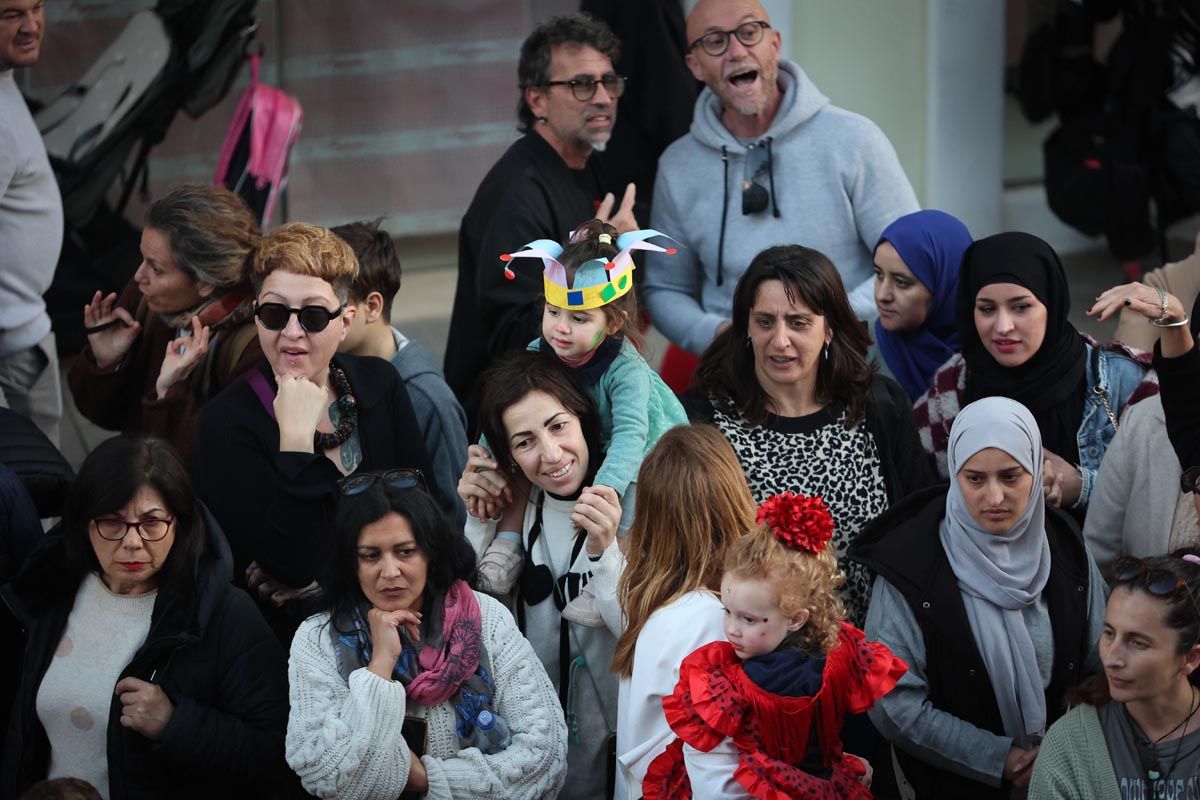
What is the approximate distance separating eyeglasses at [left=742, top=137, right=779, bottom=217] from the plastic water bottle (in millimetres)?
2067

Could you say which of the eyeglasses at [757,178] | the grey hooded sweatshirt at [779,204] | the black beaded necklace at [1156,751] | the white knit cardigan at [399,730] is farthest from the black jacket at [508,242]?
the black beaded necklace at [1156,751]

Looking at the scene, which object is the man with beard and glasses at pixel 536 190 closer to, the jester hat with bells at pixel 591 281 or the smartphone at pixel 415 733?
the jester hat with bells at pixel 591 281

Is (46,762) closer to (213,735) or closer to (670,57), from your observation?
(213,735)

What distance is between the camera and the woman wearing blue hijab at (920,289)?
4.57 m

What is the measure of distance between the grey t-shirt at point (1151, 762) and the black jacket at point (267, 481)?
1.52 meters

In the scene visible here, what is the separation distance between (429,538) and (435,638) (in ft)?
0.69

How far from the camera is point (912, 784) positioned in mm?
3865

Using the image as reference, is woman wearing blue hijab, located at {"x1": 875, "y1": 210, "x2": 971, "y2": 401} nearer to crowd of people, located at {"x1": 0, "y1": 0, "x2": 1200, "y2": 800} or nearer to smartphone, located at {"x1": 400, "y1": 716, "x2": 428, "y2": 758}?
crowd of people, located at {"x1": 0, "y1": 0, "x2": 1200, "y2": 800}

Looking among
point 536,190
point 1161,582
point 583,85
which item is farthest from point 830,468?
point 583,85

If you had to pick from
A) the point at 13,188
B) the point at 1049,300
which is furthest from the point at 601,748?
the point at 13,188

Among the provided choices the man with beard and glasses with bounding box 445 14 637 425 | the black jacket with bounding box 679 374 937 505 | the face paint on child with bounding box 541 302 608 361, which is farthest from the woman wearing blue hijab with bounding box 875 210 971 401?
the face paint on child with bounding box 541 302 608 361

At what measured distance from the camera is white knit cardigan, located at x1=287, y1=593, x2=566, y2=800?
3439 millimetres

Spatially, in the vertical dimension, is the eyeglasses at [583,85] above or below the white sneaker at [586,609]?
above

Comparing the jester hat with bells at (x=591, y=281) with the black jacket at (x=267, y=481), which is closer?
the black jacket at (x=267, y=481)
